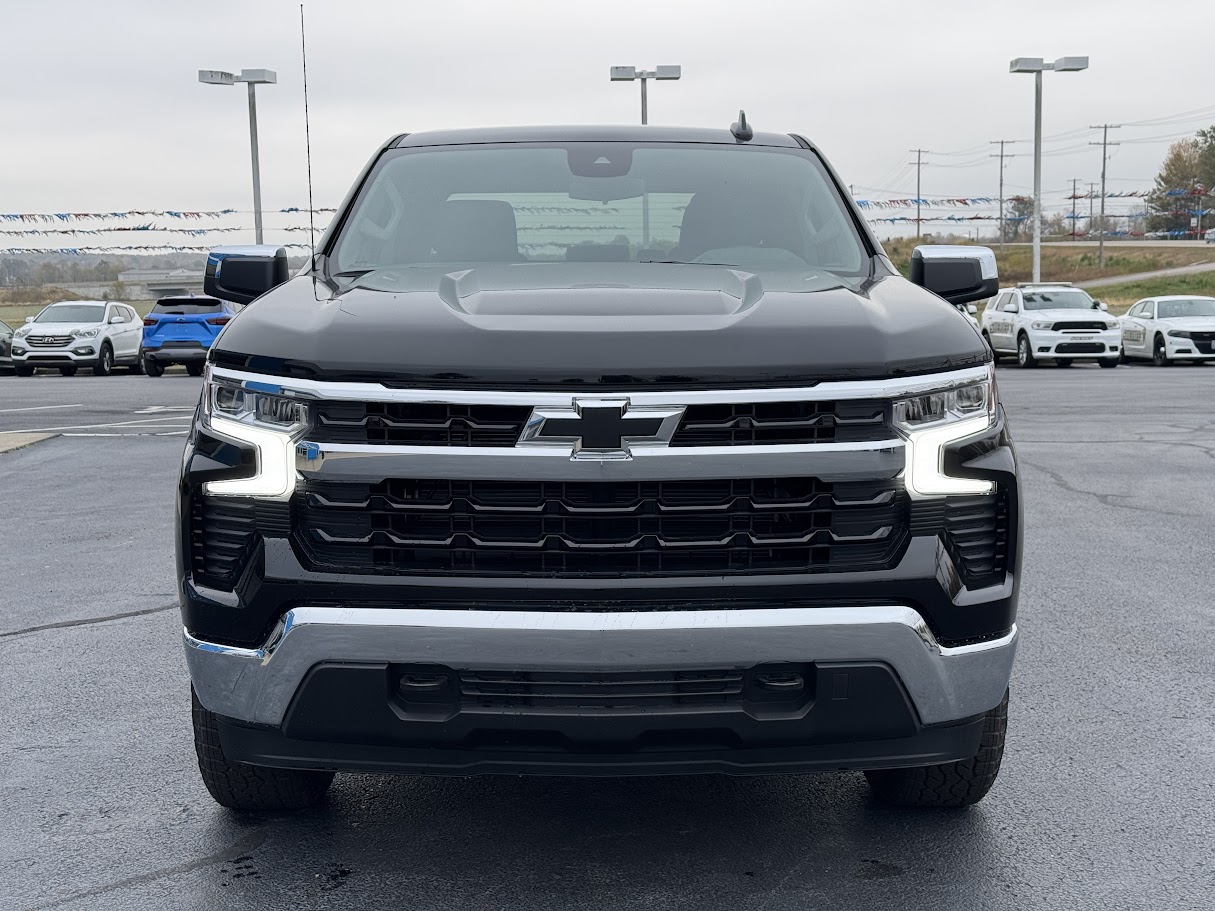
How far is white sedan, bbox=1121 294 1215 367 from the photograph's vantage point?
26406 mm

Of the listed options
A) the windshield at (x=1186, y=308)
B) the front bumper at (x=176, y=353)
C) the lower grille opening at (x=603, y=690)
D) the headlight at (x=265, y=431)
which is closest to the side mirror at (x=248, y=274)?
the headlight at (x=265, y=431)

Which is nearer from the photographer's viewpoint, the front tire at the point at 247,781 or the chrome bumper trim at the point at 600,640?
the chrome bumper trim at the point at 600,640

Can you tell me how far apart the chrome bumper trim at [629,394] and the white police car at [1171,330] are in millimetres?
25554

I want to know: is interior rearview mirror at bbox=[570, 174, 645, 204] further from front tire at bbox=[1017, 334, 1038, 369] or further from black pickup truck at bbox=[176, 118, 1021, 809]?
front tire at bbox=[1017, 334, 1038, 369]

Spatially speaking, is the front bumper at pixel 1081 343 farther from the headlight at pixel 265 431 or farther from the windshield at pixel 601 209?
the headlight at pixel 265 431

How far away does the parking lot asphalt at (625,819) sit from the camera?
3.33 metres

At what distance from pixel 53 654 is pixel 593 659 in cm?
349

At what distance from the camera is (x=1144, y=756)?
4.28 metres

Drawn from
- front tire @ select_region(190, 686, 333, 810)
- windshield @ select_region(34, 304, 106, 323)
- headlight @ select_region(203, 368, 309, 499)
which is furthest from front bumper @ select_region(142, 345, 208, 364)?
headlight @ select_region(203, 368, 309, 499)

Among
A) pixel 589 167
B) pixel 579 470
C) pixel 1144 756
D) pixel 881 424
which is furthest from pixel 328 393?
pixel 1144 756

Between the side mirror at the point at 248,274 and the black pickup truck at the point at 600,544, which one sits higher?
the side mirror at the point at 248,274

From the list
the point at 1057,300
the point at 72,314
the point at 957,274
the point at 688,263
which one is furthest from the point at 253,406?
the point at 72,314

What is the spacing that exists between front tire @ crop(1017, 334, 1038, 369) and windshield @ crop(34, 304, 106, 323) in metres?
18.8

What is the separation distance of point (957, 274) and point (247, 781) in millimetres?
2597
